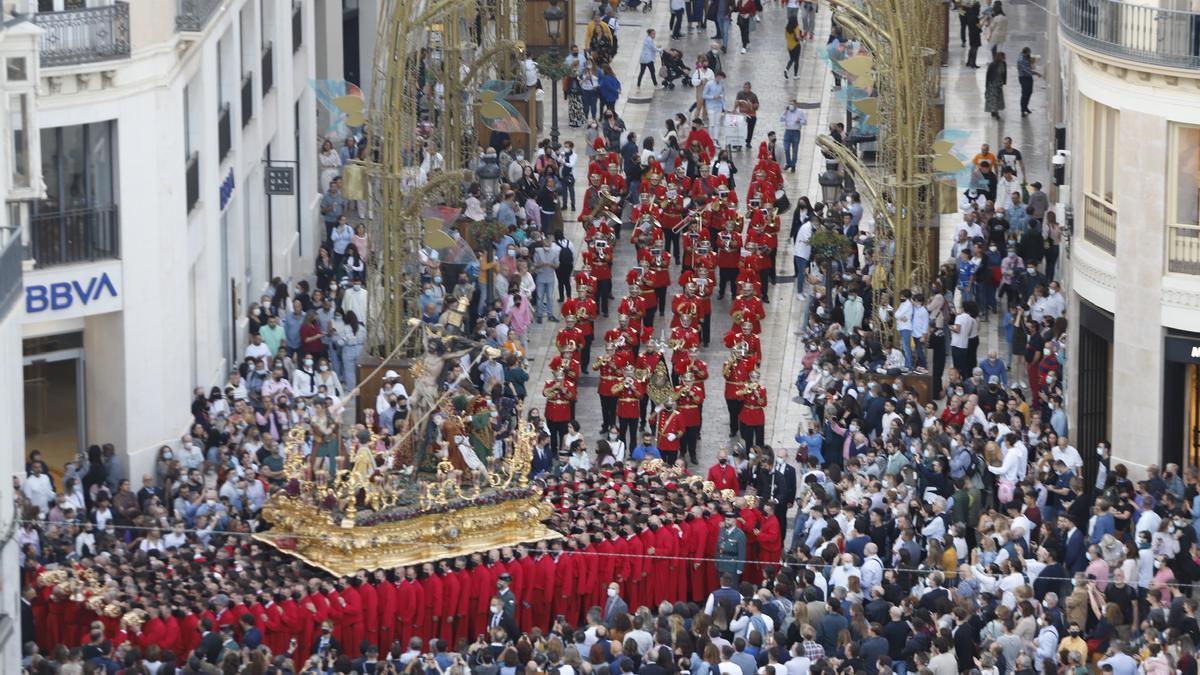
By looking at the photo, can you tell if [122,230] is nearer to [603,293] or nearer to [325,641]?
[325,641]

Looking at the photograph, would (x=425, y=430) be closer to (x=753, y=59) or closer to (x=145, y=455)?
(x=145, y=455)

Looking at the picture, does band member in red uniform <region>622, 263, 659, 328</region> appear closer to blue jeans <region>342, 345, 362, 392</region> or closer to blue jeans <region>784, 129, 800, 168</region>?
blue jeans <region>342, 345, 362, 392</region>

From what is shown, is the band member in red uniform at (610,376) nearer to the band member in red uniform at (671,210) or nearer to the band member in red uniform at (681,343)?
the band member in red uniform at (681,343)

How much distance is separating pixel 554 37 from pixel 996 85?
9.60m

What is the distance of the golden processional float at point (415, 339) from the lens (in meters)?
45.1

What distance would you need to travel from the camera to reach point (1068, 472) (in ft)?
156

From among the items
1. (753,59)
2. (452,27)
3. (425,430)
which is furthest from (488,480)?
(753,59)

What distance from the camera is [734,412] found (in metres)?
53.6

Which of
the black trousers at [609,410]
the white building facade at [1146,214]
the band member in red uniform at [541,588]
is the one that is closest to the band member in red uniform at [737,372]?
the black trousers at [609,410]

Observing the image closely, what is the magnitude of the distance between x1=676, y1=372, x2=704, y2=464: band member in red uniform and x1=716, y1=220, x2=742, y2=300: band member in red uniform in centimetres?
756

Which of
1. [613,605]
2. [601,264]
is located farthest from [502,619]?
[601,264]

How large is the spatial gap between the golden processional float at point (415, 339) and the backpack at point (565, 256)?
7.50 ft

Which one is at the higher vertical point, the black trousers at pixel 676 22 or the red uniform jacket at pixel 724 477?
the black trousers at pixel 676 22

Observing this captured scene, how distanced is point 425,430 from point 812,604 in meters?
6.65
